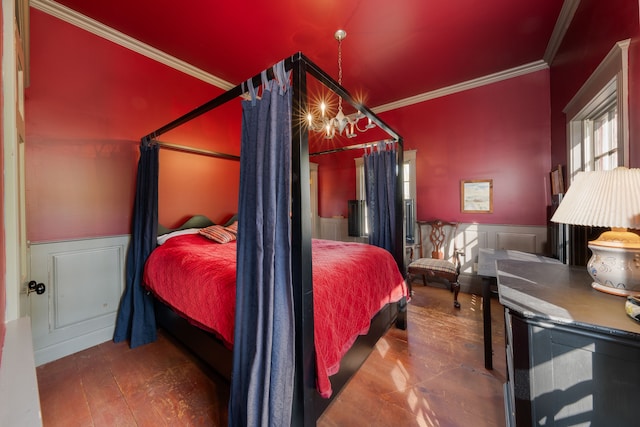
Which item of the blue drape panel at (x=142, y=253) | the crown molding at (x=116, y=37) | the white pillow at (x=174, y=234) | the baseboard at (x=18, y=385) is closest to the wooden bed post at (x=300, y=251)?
the baseboard at (x=18, y=385)

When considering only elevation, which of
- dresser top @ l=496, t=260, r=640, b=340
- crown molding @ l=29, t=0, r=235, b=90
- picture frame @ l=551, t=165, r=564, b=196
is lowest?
dresser top @ l=496, t=260, r=640, b=340

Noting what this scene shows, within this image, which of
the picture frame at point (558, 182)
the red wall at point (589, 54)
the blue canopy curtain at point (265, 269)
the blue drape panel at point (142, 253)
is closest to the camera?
the blue canopy curtain at point (265, 269)

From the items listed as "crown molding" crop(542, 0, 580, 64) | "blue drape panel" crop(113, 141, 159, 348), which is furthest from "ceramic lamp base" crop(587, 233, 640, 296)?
"blue drape panel" crop(113, 141, 159, 348)

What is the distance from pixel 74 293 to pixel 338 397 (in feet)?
8.55

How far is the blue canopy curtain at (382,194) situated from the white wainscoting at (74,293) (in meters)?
2.75

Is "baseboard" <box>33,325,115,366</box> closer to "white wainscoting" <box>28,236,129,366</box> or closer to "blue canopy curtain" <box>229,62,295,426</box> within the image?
"white wainscoting" <box>28,236,129,366</box>

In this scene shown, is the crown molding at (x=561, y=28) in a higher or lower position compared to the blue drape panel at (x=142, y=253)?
higher

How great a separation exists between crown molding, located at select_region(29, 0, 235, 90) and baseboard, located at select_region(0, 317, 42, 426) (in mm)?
3027

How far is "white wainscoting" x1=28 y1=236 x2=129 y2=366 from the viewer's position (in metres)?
2.10

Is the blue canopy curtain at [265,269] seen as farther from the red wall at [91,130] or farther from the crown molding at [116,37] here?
the crown molding at [116,37]

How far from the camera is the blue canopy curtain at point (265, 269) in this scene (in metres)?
1.13

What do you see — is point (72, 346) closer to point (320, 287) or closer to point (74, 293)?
point (74, 293)

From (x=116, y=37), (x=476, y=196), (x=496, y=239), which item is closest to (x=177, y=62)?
(x=116, y=37)

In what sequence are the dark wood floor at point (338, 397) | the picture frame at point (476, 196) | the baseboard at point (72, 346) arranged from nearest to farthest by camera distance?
1. the dark wood floor at point (338, 397)
2. the baseboard at point (72, 346)
3. the picture frame at point (476, 196)
